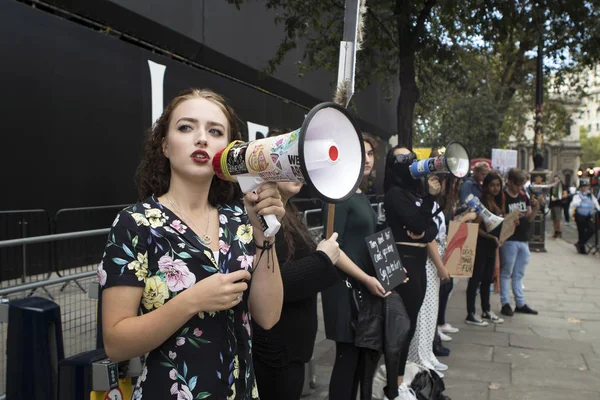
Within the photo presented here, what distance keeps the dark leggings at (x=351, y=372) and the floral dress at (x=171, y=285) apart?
5.98 feet

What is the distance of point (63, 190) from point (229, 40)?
4.67 metres

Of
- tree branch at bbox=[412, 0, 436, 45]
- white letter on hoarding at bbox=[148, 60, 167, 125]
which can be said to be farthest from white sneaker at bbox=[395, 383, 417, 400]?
white letter on hoarding at bbox=[148, 60, 167, 125]

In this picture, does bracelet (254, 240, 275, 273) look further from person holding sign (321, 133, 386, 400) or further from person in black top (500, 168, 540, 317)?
person in black top (500, 168, 540, 317)

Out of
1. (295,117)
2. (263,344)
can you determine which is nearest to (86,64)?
(263,344)

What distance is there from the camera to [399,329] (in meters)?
3.41

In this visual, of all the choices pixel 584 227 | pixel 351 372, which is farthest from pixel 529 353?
pixel 584 227

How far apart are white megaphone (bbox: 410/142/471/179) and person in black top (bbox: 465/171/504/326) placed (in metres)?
2.80

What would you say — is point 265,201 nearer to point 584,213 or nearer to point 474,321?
point 474,321

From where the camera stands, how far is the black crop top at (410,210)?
3.92 m

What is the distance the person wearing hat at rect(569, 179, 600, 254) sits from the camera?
1372 centimetres

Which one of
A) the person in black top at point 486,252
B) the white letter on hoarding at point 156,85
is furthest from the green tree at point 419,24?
the white letter on hoarding at point 156,85

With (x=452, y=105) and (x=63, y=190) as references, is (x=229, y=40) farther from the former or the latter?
(x=452, y=105)

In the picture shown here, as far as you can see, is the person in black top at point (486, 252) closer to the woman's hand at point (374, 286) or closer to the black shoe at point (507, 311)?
the black shoe at point (507, 311)

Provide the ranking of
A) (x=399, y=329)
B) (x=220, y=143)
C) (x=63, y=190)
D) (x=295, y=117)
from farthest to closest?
(x=295, y=117), (x=63, y=190), (x=399, y=329), (x=220, y=143)
